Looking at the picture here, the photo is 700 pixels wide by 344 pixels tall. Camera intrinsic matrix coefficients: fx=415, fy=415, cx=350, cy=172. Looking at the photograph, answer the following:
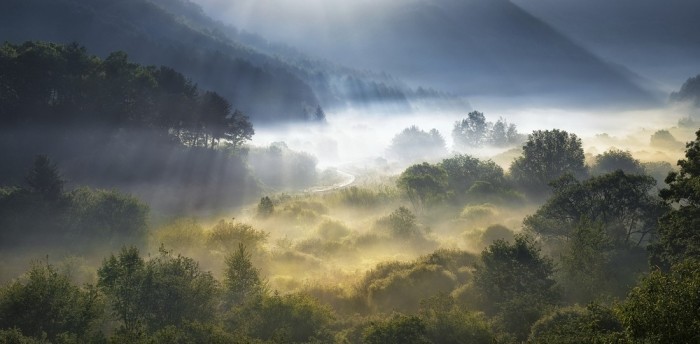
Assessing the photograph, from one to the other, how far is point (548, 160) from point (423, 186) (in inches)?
1684

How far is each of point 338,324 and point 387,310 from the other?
39.4 ft

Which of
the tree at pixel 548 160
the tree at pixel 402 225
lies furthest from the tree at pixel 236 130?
the tree at pixel 548 160

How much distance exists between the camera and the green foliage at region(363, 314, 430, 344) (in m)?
39.5

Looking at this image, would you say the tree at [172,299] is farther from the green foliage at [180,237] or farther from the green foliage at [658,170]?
the green foliage at [658,170]

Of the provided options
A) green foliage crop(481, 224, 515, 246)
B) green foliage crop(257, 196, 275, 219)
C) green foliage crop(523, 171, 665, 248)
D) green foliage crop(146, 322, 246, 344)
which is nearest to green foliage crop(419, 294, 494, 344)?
green foliage crop(146, 322, 246, 344)

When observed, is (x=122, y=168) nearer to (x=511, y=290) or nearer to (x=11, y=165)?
(x=11, y=165)

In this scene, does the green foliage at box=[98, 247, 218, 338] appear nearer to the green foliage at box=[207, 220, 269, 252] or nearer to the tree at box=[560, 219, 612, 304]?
the green foliage at box=[207, 220, 269, 252]

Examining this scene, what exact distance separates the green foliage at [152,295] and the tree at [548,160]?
362 feet

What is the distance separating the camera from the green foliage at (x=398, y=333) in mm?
39469

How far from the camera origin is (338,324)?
→ 5112 cm

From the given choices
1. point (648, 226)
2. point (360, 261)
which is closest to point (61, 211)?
point (360, 261)

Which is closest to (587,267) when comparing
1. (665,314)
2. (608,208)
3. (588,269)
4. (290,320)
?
(588,269)

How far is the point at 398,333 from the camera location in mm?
39906

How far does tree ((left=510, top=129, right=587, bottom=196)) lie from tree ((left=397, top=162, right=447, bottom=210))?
99.3 feet
